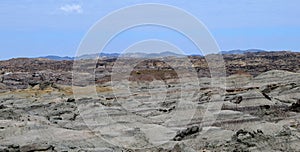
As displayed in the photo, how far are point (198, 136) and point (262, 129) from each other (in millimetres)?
2615

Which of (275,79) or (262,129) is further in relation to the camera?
(275,79)

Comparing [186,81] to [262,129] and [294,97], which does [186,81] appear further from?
[262,129]

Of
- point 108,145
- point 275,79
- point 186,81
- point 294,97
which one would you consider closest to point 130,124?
point 108,145

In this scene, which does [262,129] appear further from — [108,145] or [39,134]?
[39,134]

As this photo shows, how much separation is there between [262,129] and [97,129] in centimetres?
755

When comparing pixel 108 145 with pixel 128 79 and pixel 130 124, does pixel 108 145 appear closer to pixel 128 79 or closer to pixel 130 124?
pixel 130 124

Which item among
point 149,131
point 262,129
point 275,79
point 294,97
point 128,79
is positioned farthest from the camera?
point 128,79

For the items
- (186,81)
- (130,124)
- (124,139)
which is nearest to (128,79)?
(186,81)

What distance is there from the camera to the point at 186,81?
58.6m

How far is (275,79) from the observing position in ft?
163

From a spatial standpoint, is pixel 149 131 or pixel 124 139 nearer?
pixel 124 139

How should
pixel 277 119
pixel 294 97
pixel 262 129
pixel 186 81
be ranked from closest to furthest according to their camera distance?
pixel 262 129
pixel 277 119
pixel 294 97
pixel 186 81

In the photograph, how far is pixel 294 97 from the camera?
102ft

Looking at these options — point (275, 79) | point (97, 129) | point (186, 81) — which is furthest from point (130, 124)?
point (186, 81)
